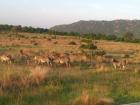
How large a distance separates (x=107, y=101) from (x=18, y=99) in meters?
2.66

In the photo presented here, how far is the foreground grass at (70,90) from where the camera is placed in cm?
1295

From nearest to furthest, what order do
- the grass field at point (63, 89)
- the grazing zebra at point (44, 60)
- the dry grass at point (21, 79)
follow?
the grass field at point (63, 89) → the dry grass at point (21, 79) → the grazing zebra at point (44, 60)

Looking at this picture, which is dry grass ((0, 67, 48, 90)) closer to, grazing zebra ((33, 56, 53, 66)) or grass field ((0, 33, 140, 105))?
grass field ((0, 33, 140, 105))

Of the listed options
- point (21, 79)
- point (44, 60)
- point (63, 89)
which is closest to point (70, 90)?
point (63, 89)

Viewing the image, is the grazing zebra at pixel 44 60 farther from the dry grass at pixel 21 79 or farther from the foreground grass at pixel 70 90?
the dry grass at pixel 21 79

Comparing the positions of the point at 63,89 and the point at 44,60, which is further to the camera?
the point at 44,60

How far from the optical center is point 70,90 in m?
15.2

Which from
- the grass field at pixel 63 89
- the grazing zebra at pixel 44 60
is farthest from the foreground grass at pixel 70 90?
the grazing zebra at pixel 44 60

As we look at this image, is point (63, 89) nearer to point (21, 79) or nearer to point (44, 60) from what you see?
point (21, 79)

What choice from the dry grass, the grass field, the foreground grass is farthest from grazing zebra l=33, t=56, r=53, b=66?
the dry grass

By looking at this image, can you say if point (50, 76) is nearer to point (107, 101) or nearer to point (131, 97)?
point (131, 97)

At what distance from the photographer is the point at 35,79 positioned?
16.0 metres

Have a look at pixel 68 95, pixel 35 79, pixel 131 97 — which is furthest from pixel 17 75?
pixel 131 97

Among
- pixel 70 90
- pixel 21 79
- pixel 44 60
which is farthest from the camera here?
pixel 44 60
